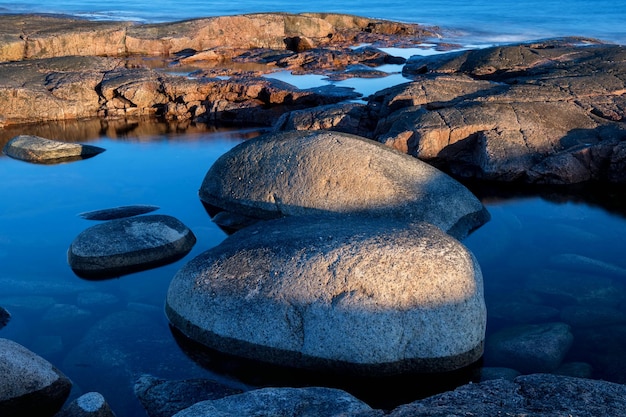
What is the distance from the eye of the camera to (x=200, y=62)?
21.2m

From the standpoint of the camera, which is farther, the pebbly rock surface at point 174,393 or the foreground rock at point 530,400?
the pebbly rock surface at point 174,393

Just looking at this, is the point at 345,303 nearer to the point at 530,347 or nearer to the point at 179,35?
the point at 530,347

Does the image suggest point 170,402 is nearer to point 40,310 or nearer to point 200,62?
point 40,310

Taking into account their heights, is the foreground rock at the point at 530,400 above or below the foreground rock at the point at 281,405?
above

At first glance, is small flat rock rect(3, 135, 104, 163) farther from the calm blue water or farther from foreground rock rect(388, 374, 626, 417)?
the calm blue water

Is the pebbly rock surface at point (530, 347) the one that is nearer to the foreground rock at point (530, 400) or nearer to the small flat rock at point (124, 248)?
the foreground rock at point (530, 400)

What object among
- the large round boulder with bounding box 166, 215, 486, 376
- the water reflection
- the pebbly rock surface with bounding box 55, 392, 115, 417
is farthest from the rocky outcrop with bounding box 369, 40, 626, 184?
the pebbly rock surface with bounding box 55, 392, 115, 417

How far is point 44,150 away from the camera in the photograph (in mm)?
11430

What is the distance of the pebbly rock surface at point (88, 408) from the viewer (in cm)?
467

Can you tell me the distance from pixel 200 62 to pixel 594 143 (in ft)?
44.5

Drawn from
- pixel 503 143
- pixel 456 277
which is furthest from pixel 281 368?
pixel 503 143

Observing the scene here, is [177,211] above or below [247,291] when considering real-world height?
below

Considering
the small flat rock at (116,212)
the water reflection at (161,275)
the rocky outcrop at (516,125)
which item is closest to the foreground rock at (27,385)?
the water reflection at (161,275)

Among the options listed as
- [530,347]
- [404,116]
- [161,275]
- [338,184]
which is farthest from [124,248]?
[404,116]
